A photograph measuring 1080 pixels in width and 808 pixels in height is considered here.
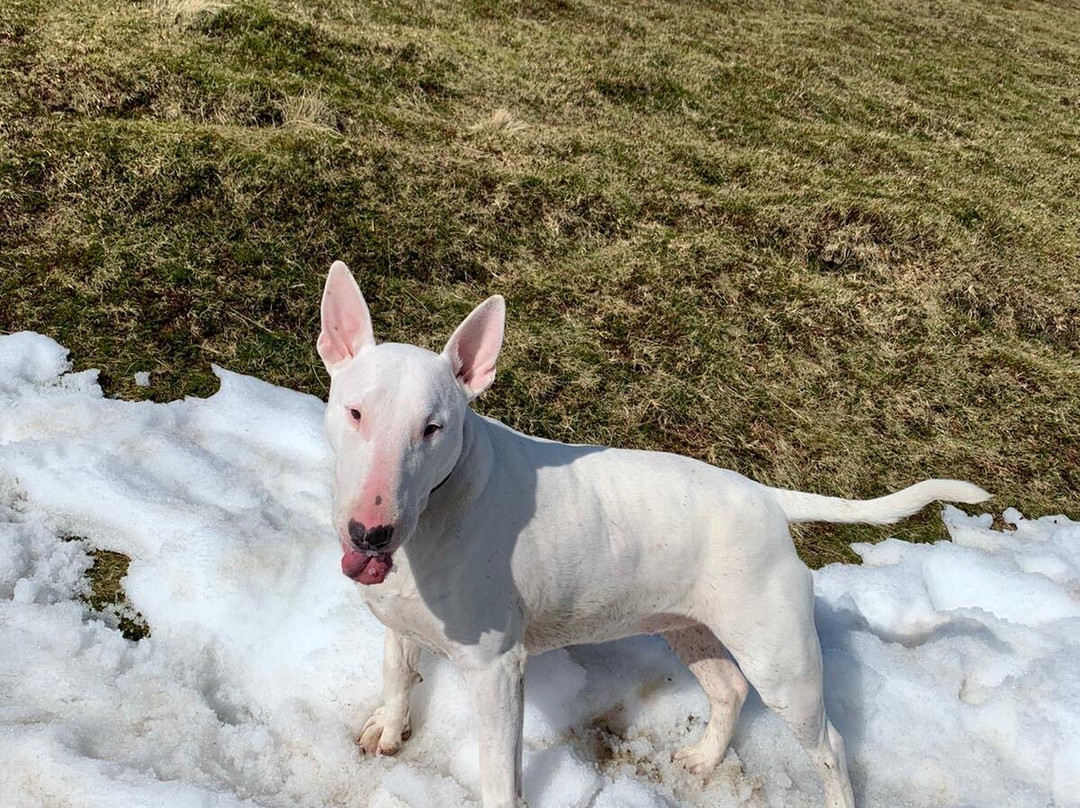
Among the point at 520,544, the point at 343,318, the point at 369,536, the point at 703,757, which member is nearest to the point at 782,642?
the point at 703,757

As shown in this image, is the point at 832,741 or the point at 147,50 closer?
the point at 832,741

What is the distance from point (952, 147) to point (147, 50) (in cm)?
921

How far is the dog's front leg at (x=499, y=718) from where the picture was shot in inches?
110

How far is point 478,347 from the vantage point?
2766 millimetres

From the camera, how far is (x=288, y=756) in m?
3.21

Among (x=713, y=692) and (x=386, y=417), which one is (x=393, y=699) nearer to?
(x=713, y=692)

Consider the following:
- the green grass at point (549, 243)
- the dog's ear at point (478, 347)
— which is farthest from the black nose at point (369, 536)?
the green grass at point (549, 243)

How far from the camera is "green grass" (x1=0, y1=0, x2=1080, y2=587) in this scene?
17.5ft

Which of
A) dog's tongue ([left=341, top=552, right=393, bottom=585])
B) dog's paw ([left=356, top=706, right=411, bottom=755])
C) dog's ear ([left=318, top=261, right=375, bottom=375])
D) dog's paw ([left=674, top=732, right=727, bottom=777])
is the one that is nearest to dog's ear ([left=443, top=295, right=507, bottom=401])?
dog's ear ([left=318, top=261, right=375, bottom=375])

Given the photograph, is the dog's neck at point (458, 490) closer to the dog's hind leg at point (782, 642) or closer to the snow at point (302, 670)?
the dog's hind leg at point (782, 642)

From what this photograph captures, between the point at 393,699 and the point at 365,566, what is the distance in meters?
1.26

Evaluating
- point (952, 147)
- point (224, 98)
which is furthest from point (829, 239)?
point (224, 98)

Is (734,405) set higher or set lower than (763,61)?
lower

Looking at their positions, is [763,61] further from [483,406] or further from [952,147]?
[483,406]
